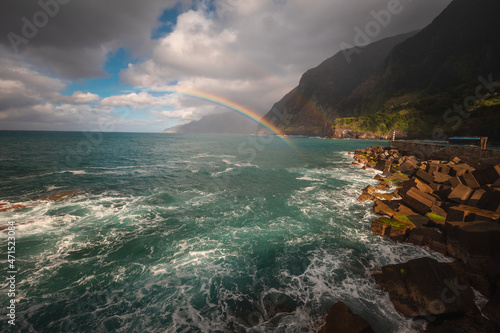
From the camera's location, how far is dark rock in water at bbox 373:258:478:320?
654 centimetres

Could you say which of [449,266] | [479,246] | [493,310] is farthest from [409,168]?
[493,310]

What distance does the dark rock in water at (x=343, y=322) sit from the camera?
19.0ft

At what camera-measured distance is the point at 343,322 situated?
612 cm

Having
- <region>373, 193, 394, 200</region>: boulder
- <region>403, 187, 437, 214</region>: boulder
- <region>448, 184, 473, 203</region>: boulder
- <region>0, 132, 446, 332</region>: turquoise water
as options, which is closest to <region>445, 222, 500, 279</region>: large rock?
<region>0, 132, 446, 332</region>: turquoise water

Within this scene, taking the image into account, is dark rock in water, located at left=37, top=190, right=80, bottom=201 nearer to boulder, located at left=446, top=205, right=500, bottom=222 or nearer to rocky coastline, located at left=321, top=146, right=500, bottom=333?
rocky coastline, located at left=321, top=146, right=500, bottom=333

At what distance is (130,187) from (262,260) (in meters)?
20.4

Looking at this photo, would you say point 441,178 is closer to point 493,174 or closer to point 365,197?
point 493,174

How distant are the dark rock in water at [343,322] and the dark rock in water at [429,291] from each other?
2.62m

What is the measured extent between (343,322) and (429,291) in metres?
3.64

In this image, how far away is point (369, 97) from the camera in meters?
185

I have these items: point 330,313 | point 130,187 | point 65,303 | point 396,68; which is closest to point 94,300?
point 65,303

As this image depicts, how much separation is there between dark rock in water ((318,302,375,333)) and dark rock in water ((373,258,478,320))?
262 cm

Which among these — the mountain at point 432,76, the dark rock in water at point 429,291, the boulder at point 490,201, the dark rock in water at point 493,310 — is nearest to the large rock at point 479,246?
the dark rock in water at point 493,310

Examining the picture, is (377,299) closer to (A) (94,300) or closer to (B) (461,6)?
(A) (94,300)
